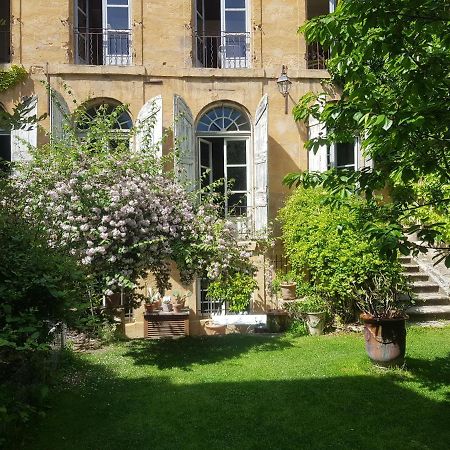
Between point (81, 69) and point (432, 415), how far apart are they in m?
9.57

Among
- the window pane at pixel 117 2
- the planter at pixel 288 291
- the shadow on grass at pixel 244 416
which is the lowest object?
the shadow on grass at pixel 244 416

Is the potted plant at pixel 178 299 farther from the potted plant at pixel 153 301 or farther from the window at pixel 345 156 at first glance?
the window at pixel 345 156

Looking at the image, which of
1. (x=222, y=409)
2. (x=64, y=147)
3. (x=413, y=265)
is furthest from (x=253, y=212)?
(x=222, y=409)

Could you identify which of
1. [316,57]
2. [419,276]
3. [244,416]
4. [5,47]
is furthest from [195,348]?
[5,47]

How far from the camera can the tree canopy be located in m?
3.30

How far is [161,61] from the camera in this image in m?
11.2

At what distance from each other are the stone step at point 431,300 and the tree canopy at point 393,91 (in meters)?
5.42

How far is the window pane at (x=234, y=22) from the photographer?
11734 millimetres

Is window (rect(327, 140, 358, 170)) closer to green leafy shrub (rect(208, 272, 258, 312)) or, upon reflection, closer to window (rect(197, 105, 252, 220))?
window (rect(197, 105, 252, 220))

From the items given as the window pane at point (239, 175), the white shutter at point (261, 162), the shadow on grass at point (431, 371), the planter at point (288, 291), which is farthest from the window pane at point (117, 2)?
the shadow on grass at point (431, 371)

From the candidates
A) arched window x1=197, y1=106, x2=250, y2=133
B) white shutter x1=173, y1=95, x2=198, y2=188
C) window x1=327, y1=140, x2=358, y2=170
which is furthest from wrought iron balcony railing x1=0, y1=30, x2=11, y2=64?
window x1=327, y1=140, x2=358, y2=170

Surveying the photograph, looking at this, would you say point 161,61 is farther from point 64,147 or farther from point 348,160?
point 348,160

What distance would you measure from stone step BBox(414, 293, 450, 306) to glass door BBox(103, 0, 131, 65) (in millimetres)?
8289

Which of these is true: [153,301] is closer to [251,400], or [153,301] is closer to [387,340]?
[251,400]
